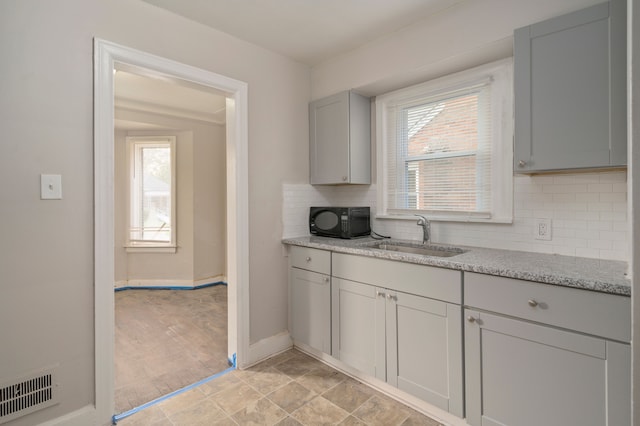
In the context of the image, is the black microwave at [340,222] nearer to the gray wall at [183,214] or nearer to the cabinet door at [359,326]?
the cabinet door at [359,326]

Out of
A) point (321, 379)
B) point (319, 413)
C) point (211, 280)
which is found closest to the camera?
point (319, 413)

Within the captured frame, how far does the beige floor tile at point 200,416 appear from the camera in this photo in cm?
187

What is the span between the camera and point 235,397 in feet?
6.91

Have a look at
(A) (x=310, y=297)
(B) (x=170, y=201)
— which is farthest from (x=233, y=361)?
(B) (x=170, y=201)

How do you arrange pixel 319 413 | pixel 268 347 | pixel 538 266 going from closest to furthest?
pixel 538 266 → pixel 319 413 → pixel 268 347

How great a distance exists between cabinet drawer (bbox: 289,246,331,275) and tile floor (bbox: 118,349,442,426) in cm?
77

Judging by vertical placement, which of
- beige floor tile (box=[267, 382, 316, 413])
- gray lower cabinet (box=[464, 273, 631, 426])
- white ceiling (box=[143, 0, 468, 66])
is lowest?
beige floor tile (box=[267, 382, 316, 413])

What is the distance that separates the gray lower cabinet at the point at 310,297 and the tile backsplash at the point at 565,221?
90cm

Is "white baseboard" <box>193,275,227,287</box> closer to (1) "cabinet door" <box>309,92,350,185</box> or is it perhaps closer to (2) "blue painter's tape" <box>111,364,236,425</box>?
(2) "blue painter's tape" <box>111,364,236,425</box>

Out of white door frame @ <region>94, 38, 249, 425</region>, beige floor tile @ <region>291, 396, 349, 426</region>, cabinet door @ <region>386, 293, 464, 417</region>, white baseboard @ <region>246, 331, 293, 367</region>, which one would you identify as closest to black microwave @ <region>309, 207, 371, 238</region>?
cabinet door @ <region>386, 293, 464, 417</region>

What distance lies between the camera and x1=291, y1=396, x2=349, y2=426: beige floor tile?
6.13 ft

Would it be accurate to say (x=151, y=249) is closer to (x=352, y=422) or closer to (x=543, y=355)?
(x=352, y=422)

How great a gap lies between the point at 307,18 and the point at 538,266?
2.07 metres

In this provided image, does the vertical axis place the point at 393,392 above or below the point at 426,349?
below
